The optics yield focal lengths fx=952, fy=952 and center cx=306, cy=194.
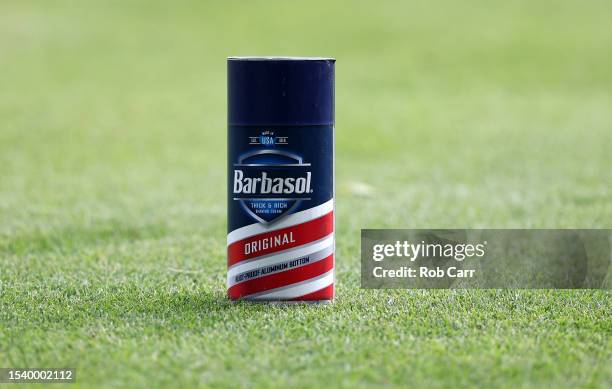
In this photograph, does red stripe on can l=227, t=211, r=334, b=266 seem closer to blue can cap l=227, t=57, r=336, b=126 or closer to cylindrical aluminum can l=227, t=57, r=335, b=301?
cylindrical aluminum can l=227, t=57, r=335, b=301

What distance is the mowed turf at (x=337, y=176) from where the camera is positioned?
406 cm

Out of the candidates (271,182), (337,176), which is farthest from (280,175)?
(337,176)

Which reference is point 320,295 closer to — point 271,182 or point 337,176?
point 271,182

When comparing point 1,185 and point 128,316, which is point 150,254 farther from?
point 1,185

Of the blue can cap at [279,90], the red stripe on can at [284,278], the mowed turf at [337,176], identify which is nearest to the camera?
the mowed turf at [337,176]

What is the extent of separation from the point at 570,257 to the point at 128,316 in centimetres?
316

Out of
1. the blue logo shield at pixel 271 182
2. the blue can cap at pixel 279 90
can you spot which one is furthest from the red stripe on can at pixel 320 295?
the blue can cap at pixel 279 90

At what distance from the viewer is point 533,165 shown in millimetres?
10828

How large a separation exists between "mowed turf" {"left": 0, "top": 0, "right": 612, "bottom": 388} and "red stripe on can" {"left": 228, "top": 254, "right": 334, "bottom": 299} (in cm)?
12

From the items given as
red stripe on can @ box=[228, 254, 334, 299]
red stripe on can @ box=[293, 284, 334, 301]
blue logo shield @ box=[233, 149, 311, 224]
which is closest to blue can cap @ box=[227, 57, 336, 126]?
blue logo shield @ box=[233, 149, 311, 224]

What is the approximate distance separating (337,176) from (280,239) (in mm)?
5707

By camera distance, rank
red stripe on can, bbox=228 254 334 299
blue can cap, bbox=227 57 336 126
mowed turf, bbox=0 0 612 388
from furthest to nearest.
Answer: red stripe on can, bbox=228 254 334 299 → blue can cap, bbox=227 57 336 126 → mowed turf, bbox=0 0 612 388

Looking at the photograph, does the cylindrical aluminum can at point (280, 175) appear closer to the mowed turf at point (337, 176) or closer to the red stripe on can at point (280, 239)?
the red stripe on can at point (280, 239)

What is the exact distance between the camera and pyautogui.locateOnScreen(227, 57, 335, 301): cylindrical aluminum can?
15.3 feet
